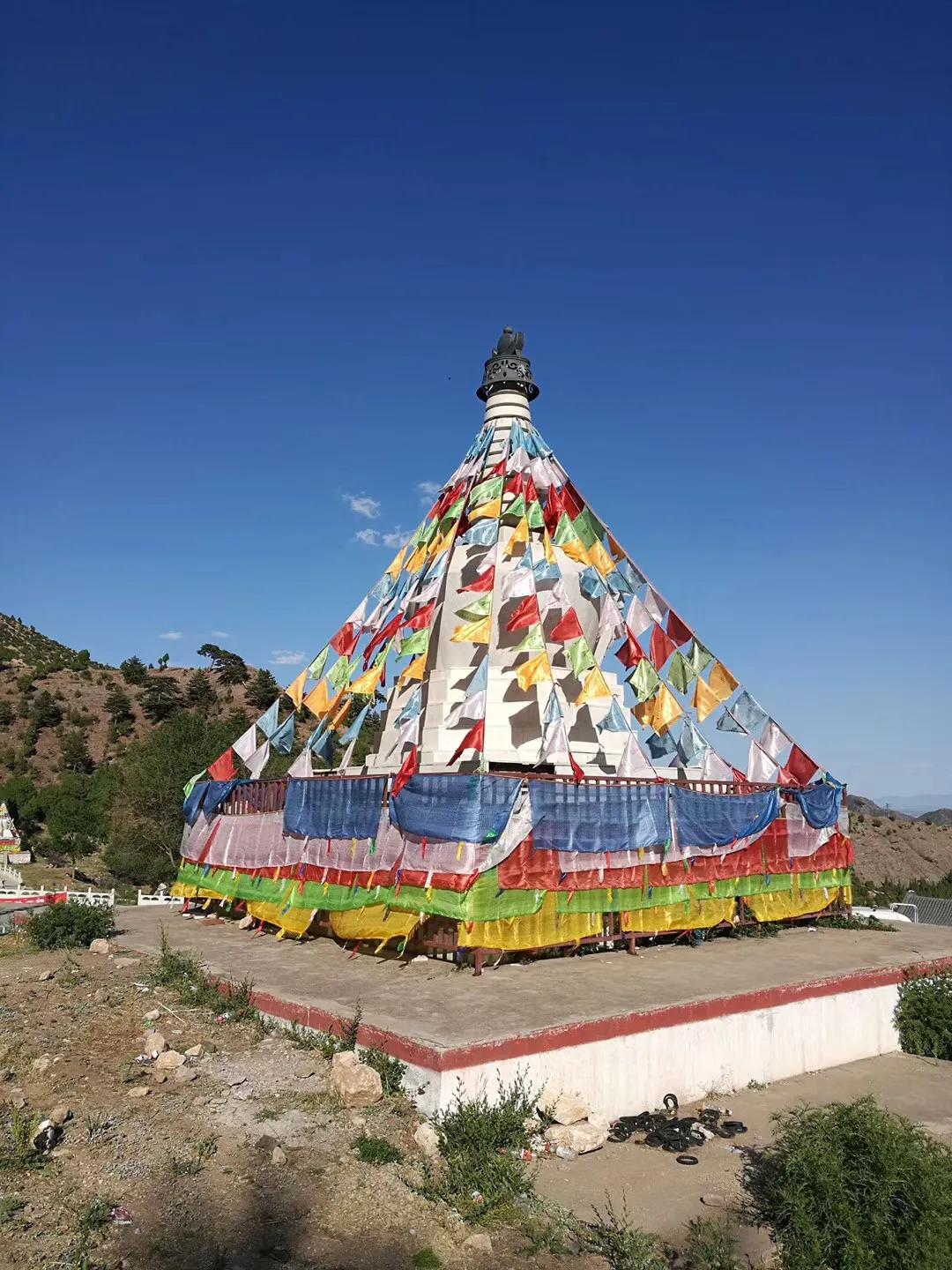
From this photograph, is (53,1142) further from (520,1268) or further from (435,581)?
(435,581)

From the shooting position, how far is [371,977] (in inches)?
477

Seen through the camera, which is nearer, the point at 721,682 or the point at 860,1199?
the point at 860,1199

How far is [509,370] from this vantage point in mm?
22766

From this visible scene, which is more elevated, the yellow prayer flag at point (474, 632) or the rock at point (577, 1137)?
the yellow prayer flag at point (474, 632)

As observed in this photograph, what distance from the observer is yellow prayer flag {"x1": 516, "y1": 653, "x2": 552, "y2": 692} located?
14492mm

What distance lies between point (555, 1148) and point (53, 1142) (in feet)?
13.9

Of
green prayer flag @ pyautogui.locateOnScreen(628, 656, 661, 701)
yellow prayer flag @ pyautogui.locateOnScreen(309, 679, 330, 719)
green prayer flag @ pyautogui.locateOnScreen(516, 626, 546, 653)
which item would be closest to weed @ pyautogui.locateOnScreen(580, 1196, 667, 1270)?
green prayer flag @ pyautogui.locateOnScreen(516, 626, 546, 653)

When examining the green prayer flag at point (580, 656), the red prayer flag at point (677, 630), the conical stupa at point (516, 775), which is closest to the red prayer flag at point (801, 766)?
the conical stupa at point (516, 775)

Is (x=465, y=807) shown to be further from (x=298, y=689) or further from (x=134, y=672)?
(x=134, y=672)

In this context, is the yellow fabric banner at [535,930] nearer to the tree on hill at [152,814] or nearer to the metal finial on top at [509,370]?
the metal finial on top at [509,370]

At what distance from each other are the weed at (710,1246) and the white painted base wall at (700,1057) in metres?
2.14

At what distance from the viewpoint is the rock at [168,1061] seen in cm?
880

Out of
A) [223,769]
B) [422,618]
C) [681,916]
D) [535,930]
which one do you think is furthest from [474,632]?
[223,769]

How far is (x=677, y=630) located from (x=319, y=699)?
295 inches
